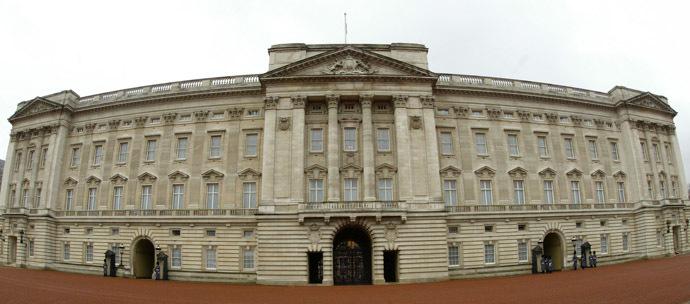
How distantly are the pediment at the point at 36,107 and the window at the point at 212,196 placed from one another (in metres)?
21.7

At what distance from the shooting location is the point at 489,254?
38438 millimetres

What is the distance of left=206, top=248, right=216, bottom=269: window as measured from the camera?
37594 millimetres

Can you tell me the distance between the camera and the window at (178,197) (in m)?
39.8

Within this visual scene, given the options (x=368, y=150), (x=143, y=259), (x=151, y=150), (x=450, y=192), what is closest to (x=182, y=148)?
(x=151, y=150)

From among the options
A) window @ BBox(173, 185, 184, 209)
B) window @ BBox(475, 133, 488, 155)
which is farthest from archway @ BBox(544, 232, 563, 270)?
window @ BBox(173, 185, 184, 209)

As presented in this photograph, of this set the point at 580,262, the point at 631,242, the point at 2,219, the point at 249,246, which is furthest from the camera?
the point at 2,219

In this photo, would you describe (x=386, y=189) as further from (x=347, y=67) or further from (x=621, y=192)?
(x=621, y=192)

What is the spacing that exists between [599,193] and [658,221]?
25.7ft

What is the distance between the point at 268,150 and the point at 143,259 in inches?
725

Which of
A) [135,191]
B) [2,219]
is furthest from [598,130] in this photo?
[2,219]

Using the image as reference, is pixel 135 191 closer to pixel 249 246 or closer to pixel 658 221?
pixel 249 246

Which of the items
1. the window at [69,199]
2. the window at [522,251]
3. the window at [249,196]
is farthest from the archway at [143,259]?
the window at [522,251]

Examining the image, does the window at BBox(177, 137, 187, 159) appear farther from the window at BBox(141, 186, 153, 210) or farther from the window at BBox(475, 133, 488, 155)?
the window at BBox(475, 133, 488, 155)

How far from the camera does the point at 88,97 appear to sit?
4656cm
